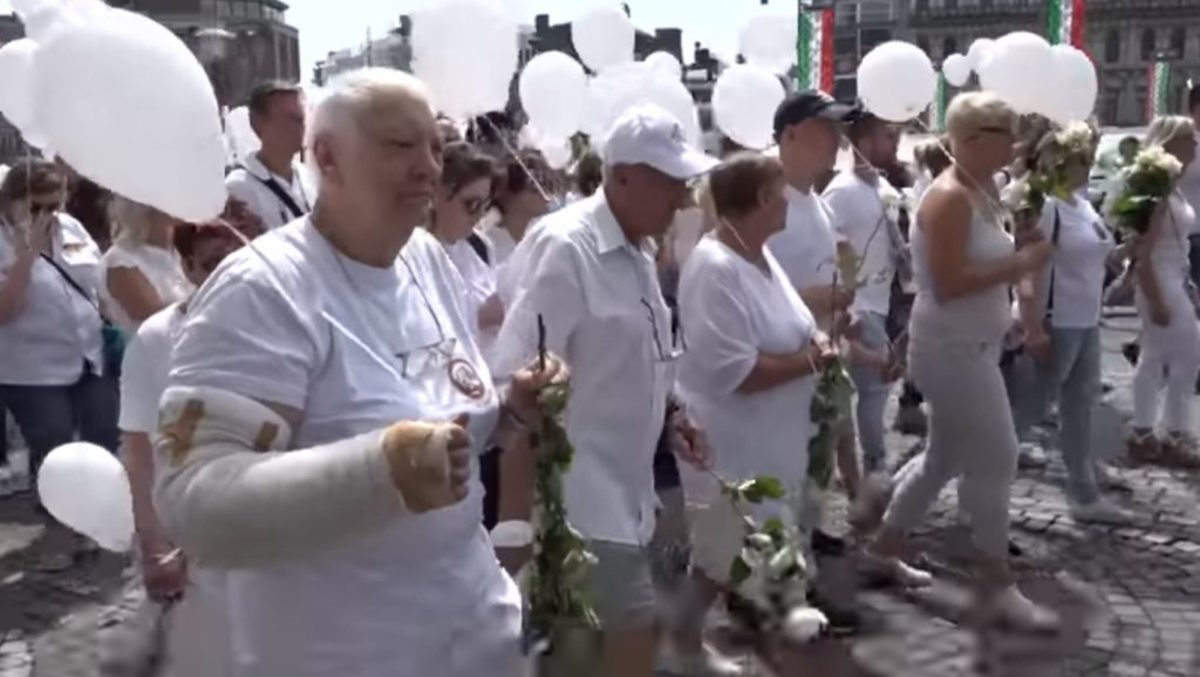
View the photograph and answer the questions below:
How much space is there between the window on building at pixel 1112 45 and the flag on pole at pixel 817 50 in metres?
69.5

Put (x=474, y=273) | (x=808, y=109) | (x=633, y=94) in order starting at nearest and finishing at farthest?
(x=474, y=273)
(x=808, y=109)
(x=633, y=94)

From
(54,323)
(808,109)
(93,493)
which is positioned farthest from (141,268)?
(54,323)

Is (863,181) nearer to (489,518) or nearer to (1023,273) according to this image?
(1023,273)

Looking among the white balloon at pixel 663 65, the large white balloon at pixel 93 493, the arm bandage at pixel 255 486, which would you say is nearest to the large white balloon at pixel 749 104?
the white balloon at pixel 663 65

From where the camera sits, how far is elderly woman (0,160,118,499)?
7054 mm

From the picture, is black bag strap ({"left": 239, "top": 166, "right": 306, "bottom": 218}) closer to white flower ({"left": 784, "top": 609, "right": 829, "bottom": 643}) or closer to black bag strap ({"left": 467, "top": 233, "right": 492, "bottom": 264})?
black bag strap ({"left": 467, "top": 233, "right": 492, "bottom": 264})

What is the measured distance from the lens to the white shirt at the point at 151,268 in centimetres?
434

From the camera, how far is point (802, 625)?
4098 mm

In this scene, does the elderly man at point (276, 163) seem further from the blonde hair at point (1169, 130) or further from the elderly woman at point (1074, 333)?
the blonde hair at point (1169, 130)

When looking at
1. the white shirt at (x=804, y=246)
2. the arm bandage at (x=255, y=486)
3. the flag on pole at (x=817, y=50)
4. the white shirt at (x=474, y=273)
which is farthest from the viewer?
the flag on pole at (x=817, y=50)

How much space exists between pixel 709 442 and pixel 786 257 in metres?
1.49

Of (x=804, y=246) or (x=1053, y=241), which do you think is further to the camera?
(x=1053, y=241)

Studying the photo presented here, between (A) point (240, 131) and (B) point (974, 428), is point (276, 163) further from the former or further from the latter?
(B) point (974, 428)

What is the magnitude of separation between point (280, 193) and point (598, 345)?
4.77 feet
